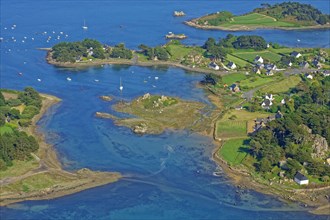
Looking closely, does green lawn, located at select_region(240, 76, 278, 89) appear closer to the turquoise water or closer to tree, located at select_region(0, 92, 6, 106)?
the turquoise water

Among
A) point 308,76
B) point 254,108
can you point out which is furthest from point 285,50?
point 254,108

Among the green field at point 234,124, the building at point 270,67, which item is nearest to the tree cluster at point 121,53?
the building at point 270,67

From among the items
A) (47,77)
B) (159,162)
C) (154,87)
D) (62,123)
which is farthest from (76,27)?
(159,162)

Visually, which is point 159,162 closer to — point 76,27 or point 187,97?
point 187,97

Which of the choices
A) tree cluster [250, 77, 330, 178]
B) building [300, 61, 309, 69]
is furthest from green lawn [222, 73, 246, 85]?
tree cluster [250, 77, 330, 178]

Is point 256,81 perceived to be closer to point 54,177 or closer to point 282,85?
point 282,85

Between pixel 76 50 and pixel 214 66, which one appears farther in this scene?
pixel 76 50
